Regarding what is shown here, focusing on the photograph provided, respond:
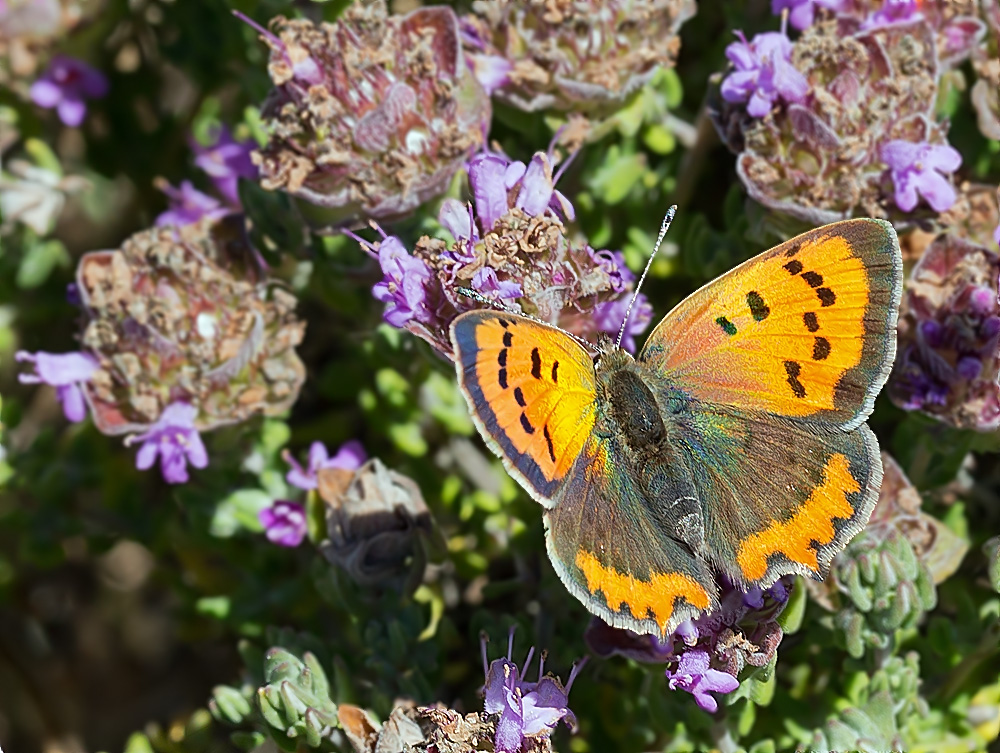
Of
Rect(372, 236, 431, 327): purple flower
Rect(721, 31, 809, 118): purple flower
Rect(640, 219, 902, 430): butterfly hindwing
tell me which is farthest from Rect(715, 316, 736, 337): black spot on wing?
Rect(721, 31, 809, 118): purple flower

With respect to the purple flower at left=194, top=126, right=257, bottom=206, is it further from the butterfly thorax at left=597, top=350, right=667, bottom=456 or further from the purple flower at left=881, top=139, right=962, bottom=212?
the purple flower at left=881, top=139, right=962, bottom=212

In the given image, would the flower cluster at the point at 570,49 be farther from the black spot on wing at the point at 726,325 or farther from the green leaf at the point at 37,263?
the green leaf at the point at 37,263

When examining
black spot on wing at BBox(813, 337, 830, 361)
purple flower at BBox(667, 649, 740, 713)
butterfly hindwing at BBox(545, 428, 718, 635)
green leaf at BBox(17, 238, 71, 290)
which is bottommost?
green leaf at BBox(17, 238, 71, 290)

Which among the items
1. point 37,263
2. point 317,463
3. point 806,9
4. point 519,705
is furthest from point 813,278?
point 37,263

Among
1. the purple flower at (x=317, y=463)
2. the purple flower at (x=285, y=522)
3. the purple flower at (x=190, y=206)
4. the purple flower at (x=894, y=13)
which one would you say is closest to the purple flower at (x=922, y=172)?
the purple flower at (x=894, y=13)

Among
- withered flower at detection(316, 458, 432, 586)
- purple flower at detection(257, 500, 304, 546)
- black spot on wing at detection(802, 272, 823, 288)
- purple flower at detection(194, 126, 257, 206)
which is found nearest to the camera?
black spot on wing at detection(802, 272, 823, 288)
